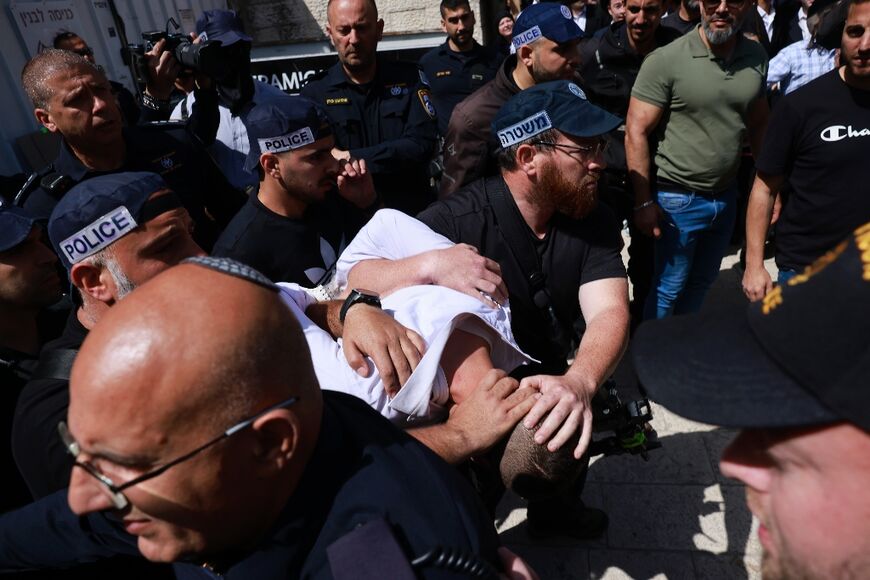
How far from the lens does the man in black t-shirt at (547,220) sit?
2023 millimetres

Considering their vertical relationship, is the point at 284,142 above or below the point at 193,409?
below

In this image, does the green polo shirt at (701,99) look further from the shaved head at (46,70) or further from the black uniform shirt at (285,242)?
the shaved head at (46,70)

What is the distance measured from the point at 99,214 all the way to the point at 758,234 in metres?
3.00

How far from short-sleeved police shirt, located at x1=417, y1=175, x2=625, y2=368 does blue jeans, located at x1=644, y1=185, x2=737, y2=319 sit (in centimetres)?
148

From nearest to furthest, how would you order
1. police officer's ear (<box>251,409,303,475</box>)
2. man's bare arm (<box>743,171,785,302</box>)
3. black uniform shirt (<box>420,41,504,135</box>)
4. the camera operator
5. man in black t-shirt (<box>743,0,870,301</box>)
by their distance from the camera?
police officer's ear (<box>251,409,303,475</box>)
man in black t-shirt (<box>743,0,870,301</box>)
man's bare arm (<box>743,171,785,302</box>)
the camera operator
black uniform shirt (<box>420,41,504,135</box>)

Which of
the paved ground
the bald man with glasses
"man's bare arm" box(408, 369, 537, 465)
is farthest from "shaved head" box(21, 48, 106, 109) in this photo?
the paved ground

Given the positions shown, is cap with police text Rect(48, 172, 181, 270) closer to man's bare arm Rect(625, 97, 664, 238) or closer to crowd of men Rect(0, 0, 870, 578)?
crowd of men Rect(0, 0, 870, 578)

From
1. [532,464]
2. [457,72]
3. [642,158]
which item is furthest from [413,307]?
[457,72]

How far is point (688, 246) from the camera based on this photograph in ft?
11.3

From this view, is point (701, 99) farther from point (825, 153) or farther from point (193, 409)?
point (193, 409)

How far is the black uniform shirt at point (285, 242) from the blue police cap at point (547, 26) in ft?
5.23

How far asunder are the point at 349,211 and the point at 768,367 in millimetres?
2309

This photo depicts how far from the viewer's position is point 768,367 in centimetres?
81

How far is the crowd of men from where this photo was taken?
2.88 ft
